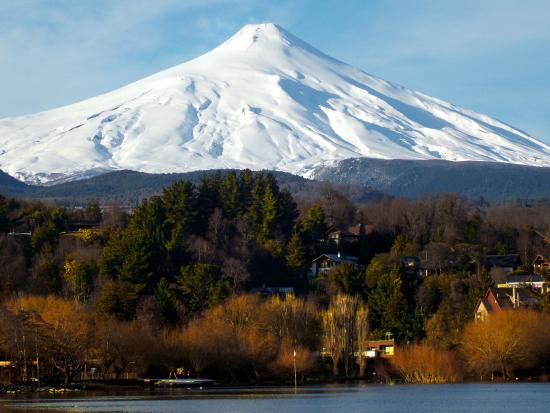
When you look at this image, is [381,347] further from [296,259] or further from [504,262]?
[504,262]

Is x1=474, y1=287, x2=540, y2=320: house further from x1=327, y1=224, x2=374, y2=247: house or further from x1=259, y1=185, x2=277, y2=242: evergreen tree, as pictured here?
x1=327, y1=224, x2=374, y2=247: house

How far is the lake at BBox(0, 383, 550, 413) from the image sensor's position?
145 ft

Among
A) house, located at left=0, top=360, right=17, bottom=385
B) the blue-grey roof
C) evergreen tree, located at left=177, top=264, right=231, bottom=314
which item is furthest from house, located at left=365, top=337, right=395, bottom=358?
house, located at left=0, top=360, right=17, bottom=385

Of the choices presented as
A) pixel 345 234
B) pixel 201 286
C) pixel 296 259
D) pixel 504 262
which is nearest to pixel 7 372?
pixel 201 286

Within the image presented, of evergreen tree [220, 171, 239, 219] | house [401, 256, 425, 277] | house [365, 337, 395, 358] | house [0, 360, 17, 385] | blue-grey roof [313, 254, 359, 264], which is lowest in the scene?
house [0, 360, 17, 385]

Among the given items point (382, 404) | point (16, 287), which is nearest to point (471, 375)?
point (382, 404)

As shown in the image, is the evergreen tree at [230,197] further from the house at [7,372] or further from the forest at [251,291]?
the house at [7,372]

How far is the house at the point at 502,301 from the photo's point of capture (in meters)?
67.4

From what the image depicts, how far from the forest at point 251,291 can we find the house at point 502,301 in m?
0.69

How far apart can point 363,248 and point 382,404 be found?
4889 centimetres

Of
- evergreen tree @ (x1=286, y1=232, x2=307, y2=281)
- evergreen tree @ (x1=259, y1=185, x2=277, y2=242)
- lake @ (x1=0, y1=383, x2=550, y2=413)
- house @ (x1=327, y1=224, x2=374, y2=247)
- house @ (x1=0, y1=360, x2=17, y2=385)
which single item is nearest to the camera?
lake @ (x1=0, y1=383, x2=550, y2=413)

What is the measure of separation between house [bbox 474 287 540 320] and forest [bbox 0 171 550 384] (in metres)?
0.69

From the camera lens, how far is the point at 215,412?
4359 cm

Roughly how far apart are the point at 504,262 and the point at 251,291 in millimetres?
19293
